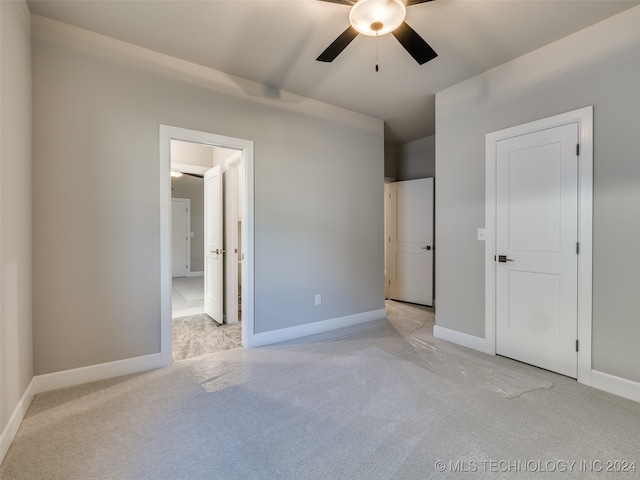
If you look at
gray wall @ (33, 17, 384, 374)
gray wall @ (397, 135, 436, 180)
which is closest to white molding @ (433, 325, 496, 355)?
gray wall @ (33, 17, 384, 374)

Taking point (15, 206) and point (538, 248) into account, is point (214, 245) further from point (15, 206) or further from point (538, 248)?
point (538, 248)

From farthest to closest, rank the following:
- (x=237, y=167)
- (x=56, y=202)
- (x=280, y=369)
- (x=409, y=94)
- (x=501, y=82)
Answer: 1. (x=237, y=167)
2. (x=409, y=94)
3. (x=501, y=82)
4. (x=280, y=369)
5. (x=56, y=202)

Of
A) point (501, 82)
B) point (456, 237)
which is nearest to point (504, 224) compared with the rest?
point (456, 237)

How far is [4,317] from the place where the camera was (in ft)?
5.45

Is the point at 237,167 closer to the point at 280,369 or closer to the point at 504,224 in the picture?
the point at 280,369

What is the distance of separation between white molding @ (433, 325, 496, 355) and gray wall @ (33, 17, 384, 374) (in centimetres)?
148

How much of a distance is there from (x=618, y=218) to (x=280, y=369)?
2.81 m

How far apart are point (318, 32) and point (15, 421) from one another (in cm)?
320

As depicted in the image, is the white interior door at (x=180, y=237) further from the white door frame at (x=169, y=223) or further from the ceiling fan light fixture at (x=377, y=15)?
the ceiling fan light fixture at (x=377, y=15)

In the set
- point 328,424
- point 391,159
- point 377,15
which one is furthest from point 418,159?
point 328,424

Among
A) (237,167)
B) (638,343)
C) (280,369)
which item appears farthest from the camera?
(237,167)

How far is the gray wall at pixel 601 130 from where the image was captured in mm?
2166

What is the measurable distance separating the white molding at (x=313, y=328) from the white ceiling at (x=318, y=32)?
2.62 meters

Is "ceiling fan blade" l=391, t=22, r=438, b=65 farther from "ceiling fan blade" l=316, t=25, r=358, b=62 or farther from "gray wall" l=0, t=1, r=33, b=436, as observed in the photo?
"gray wall" l=0, t=1, r=33, b=436
